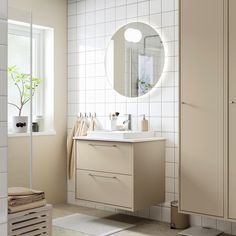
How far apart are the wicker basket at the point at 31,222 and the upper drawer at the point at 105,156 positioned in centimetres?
146

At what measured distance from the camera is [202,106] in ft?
10.9

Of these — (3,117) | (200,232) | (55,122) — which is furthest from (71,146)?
(3,117)

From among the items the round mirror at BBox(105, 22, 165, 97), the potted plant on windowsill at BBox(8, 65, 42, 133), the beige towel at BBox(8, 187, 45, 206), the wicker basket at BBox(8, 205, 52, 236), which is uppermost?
the round mirror at BBox(105, 22, 165, 97)

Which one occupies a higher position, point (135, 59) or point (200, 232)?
point (135, 59)

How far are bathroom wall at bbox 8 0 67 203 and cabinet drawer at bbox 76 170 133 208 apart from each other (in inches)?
23.9

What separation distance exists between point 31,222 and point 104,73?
98.0 inches

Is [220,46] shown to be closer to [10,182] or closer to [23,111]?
[23,111]

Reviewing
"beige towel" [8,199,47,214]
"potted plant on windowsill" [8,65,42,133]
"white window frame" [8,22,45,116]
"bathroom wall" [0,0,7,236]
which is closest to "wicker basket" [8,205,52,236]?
"beige towel" [8,199,47,214]

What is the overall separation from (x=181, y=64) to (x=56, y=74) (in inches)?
68.2

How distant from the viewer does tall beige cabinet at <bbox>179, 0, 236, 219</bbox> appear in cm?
319

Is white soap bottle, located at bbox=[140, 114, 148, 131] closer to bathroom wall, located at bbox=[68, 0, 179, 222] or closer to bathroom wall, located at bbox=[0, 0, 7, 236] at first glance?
bathroom wall, located at bbox=[68, 0, 179, 222]

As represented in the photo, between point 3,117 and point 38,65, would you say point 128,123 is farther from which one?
point 3,117

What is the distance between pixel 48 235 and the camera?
229cm

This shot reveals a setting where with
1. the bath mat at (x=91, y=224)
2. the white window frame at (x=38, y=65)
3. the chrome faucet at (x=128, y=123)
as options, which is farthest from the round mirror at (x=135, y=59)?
the bath mat at (x=91, y=224)
